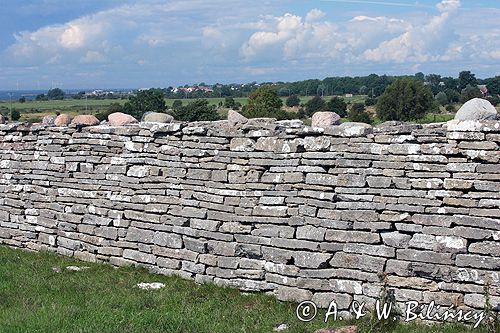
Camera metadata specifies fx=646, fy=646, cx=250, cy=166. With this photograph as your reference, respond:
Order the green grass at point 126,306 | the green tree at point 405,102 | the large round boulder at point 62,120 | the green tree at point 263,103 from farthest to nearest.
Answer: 1. the green tree at point 263,103
2. the green tree at point 405,102
3. the large round boulder at point 62,120
4. the green grass at point 126,306

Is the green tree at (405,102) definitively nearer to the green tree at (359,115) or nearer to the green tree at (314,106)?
the green tree at (359,115)

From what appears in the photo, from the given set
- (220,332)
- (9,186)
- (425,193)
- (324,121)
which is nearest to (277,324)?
(220,332)

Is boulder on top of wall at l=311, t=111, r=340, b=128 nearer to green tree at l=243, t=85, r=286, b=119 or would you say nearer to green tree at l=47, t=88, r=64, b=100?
green tree at l=243, t=85, r=286, b=119

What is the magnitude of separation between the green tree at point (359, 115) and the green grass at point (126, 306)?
1057 cm

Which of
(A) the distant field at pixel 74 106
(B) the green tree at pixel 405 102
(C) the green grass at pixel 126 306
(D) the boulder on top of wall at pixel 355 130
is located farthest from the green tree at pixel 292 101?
(D) the boulder on top of wall at pixel 355 130

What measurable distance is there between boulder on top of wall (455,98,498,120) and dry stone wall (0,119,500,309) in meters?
0.37

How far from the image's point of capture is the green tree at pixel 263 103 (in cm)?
2328

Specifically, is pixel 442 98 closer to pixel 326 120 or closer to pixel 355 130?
pixel 326 120

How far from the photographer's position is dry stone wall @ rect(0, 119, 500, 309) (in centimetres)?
841

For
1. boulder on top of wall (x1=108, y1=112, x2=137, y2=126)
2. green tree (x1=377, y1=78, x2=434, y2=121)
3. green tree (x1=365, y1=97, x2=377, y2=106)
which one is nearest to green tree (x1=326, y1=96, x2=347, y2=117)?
green tree (x1=377, y1=78, x2=434, y2=121)

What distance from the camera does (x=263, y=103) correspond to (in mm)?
25938

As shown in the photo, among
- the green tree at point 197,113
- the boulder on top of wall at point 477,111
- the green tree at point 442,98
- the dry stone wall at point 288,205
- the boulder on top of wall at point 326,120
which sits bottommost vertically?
the dry stone wall at point 288,205

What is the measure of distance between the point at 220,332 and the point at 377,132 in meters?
3.51

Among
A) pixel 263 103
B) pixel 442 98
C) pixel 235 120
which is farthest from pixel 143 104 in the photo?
pixel 235 120
